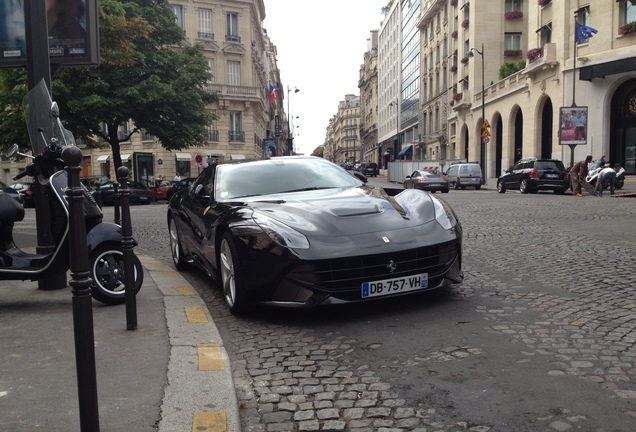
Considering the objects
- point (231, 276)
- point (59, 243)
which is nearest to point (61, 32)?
point (59, 243)

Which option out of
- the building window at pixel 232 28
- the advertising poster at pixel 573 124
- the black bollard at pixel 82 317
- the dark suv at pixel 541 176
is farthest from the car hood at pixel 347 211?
the building window at pixel 232 28

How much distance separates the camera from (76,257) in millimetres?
2367

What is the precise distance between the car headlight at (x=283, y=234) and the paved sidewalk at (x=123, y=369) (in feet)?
2.70

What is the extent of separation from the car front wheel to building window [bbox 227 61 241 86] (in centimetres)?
4962

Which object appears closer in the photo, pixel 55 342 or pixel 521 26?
pixel 55 342

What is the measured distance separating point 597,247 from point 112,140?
27.3 m

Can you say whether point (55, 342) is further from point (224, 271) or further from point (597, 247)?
point (597, 247)

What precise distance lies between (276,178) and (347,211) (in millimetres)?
1429

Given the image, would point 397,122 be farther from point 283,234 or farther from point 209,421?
point 209,421

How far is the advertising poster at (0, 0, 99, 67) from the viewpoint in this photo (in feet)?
20.0

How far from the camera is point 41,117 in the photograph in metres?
5.38

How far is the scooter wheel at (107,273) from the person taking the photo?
488cm

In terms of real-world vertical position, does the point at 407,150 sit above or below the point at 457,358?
above

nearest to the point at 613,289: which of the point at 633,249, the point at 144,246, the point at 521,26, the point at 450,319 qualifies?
the point at 450,319
